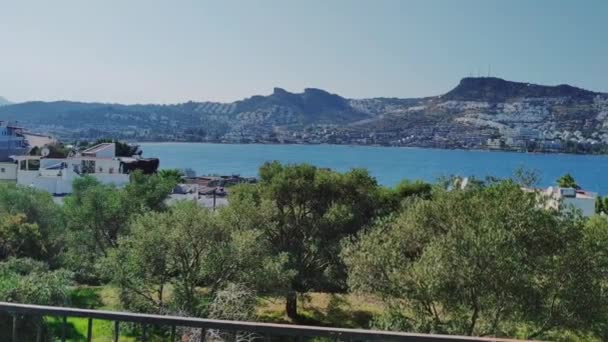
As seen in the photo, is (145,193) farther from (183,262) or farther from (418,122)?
(418,122)

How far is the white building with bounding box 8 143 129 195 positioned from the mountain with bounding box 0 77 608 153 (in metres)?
97.5

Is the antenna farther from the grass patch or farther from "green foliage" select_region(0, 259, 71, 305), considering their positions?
"green foliage" select_region(0, 259, 71, 305)

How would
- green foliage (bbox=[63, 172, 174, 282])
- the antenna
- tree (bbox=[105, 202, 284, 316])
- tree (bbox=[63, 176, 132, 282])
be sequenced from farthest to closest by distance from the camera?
the antenna
tree (bbox=[63, 176, 132, 282])
green foliage (bbox=[63, 172, 174, 282])
tree (bbox=[105, 202, 284, 316])

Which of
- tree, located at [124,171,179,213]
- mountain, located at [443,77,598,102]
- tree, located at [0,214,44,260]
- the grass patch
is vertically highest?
mountain, located at [443,77,598,102]

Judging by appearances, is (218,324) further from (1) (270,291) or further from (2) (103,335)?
(1) (270,291)

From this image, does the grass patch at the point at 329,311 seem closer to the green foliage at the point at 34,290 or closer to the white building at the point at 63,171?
the green foliage at the point at 34,290

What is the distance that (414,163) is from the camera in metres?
113

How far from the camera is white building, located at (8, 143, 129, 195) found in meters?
36.9

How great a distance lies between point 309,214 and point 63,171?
2457cm

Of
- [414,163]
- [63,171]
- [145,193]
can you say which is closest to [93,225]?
[145,193]

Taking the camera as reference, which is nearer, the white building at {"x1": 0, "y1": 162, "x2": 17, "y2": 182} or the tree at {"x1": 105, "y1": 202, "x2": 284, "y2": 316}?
the tree at {"x1": 105, "y1": 202, "x2": 284, "y2": 316}

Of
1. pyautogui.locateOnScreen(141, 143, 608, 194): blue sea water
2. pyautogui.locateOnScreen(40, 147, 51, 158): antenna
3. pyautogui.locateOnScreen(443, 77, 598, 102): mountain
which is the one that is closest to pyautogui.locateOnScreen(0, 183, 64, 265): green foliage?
pyautogui.locateOnScreen(40, 147, 51, 158): antenna

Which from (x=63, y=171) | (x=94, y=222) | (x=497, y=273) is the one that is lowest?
(x=94, y=222)

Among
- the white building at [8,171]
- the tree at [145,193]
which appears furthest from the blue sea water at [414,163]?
the tree at [145,193]
